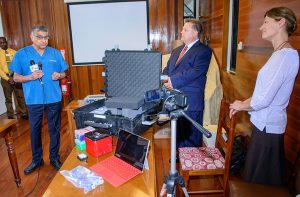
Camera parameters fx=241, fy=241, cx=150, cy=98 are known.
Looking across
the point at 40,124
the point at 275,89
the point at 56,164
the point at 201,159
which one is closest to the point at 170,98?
the point at 275,89

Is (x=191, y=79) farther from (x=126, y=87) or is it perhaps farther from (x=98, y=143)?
(x=98, y=143)

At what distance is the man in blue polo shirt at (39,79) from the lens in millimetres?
2234

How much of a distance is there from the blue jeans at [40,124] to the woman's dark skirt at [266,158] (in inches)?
73.5

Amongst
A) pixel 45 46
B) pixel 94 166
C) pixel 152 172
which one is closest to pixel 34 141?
pixel 45 46

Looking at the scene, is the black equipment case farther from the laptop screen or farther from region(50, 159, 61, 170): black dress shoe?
region(50, 159, 61, 170): black dress shoe

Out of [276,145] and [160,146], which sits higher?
[276,145]

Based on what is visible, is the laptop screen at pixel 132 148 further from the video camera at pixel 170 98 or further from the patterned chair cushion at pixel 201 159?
the patterned chair cushion at pixel 201 159

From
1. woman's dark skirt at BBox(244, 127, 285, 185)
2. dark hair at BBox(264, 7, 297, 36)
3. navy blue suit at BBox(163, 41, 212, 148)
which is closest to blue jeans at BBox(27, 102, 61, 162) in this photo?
navy blue suit at BBox(163, 41, 212, 148)

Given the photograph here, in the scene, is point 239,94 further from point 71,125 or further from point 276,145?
point 71,125

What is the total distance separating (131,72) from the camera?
1699 mm

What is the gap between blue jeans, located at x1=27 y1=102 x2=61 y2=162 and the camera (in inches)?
93.0

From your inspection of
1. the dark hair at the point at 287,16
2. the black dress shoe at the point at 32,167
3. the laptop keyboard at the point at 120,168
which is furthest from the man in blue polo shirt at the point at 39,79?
the dark hair at the point at 287,16

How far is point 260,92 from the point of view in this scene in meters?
1.40

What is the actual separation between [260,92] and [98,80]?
12.3 ft
